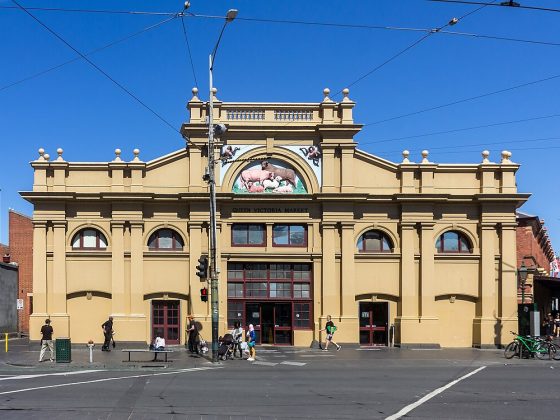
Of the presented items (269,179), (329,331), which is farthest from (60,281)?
(329,331)

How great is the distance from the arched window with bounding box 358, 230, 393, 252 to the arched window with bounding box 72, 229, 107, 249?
40.7 ft

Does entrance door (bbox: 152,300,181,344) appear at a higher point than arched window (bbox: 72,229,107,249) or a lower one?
lower

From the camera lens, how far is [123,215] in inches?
1361

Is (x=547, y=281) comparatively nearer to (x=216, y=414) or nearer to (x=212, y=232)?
(x=212, y=232)

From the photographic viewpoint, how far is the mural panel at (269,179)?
35.4m

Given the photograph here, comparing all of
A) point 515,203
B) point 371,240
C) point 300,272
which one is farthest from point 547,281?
point 300,272

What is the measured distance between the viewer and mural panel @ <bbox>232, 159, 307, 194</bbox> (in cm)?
3538

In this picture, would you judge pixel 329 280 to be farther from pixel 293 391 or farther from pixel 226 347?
pixel 293 391

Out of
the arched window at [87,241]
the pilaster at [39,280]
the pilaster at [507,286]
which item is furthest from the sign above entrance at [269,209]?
the pilaster at [507,286]

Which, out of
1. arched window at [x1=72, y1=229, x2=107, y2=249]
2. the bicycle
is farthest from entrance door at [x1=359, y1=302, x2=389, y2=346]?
arched window at [x1=72, y1=229, x2=107, y2=249]

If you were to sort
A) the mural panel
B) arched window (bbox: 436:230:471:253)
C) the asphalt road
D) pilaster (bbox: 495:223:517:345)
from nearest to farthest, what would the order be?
the asphalt road, pilaster (bbox: 495:223:517:345), the mural panel, arched window (bbox: 436:230:471:253)

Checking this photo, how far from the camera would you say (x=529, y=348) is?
Answer: 29.7 meters

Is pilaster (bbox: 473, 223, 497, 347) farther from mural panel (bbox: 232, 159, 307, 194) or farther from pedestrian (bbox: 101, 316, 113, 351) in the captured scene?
pedestrian (bbox: 101, 316, 113, 351)

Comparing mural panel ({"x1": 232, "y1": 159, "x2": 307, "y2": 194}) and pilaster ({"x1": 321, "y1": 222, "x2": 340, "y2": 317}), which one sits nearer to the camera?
pilaster ({"x1": 321, "y1": 222, "x2": 340, "y2": 317})
